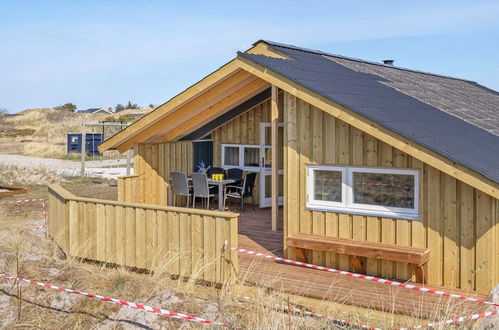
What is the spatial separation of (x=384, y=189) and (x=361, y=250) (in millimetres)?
948

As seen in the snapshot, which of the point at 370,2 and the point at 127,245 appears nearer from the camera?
the point at 127,245

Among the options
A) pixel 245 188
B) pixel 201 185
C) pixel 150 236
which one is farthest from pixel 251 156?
pixel 150 236

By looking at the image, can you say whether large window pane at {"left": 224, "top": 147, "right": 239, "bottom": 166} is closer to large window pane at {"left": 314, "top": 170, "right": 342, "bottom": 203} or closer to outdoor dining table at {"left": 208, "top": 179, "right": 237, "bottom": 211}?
outdoor dining table at {"left": 208, "top": 179, "right": 237, "bottom": 211}

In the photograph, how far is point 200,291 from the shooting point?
827 cm

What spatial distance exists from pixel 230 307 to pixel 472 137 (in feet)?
15.5

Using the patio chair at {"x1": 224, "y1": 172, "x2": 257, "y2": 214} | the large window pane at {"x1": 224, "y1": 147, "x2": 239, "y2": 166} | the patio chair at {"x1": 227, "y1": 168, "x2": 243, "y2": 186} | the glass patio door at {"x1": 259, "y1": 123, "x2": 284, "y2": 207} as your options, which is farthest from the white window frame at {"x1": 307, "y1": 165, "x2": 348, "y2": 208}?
the large window pane at {"x1": 224, "y1": 147, "x2": 239, "y2": 166}

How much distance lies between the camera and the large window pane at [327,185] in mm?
9117

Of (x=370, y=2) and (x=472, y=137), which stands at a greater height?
(x=370, y=2)

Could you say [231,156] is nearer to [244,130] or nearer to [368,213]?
[244,130]

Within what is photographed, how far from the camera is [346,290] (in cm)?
780

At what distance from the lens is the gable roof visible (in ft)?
26.0

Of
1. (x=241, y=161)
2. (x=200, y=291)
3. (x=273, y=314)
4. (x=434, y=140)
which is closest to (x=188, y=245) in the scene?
(x=200, y=291)

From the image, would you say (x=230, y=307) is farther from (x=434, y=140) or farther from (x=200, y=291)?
(x=434, y=140)

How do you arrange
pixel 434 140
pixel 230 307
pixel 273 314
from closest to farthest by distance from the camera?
pixel 273 314
pixel 230 307
pixel 434 140
